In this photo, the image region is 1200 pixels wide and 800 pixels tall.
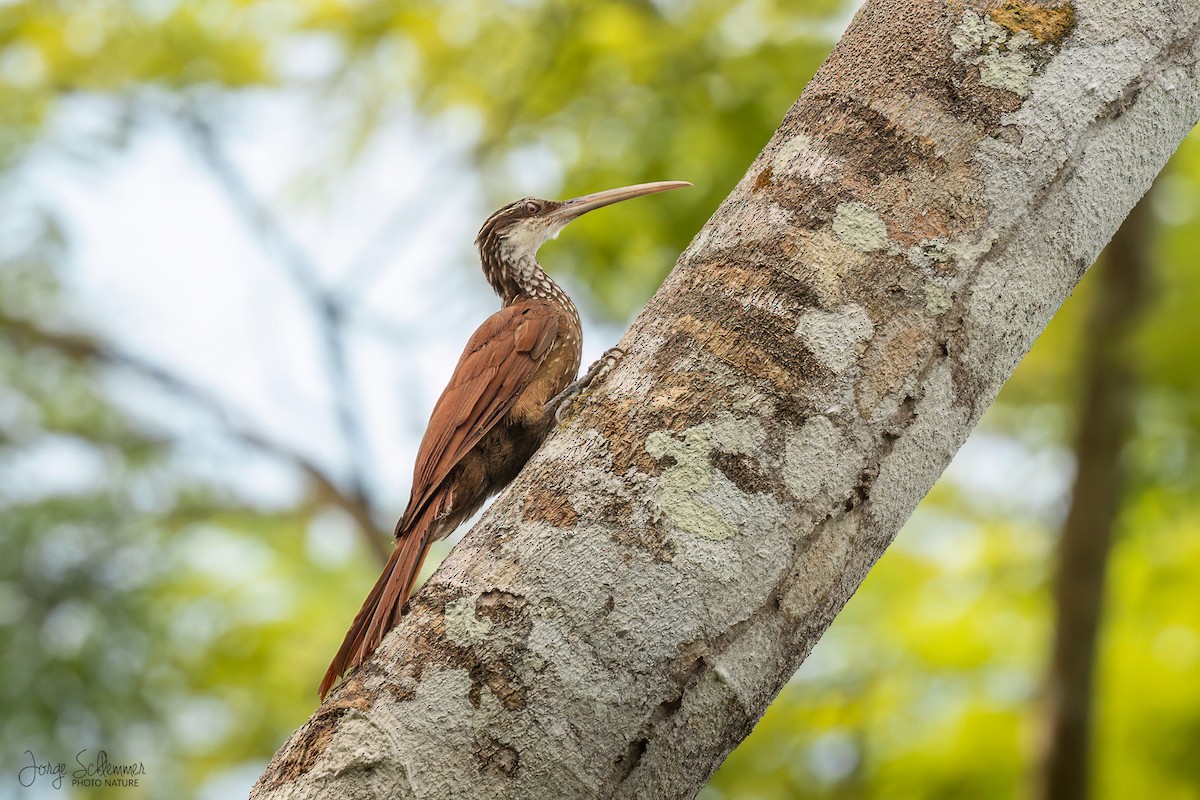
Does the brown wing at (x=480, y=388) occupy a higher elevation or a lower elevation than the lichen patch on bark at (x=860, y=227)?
higher

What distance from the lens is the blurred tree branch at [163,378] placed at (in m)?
7.35

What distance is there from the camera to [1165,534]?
18.0ft

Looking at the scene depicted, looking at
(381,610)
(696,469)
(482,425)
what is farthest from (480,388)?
(696,469)

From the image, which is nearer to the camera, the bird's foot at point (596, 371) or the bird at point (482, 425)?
the bird's foot at point (596, 371)

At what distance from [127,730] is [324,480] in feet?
6.90

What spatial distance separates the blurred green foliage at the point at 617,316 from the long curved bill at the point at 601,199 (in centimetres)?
71

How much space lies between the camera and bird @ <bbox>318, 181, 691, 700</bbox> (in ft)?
7.47

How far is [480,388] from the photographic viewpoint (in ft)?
9.15

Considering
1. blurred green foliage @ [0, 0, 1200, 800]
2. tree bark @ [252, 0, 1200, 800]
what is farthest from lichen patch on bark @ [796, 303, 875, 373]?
blurred green foliage @ [0, 0, 1200, 800]

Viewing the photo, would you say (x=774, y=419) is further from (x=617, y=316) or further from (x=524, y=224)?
(x=617, y=316)

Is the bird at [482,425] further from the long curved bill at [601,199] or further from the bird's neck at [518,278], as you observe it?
the bird's neck at [518,278]

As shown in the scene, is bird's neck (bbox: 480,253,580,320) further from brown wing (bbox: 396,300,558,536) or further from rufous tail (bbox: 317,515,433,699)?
rufous tail (bbox: 317,515,433,699)

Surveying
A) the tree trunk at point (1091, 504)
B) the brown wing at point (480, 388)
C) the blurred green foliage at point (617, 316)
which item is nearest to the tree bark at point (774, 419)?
the brown wing at point (480, 388)

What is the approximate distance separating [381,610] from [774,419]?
938 millimetres
